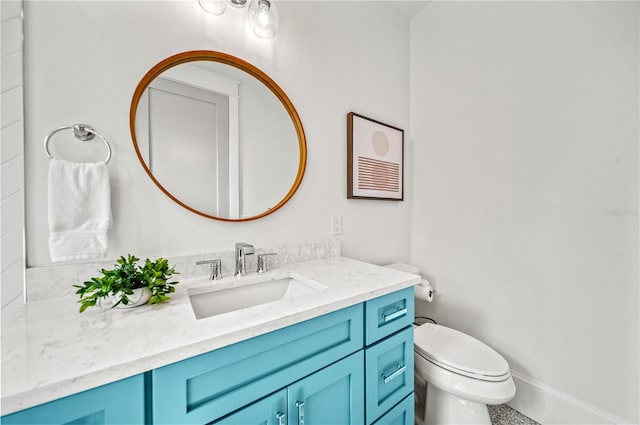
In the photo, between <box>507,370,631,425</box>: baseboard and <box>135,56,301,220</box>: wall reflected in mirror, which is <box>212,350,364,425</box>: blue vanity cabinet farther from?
<box>507,370,631,425</box>: baseboard

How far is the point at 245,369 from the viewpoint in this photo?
63 centimetres

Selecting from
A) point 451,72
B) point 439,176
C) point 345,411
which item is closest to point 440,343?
point 345,411

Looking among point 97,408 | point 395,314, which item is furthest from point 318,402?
point 97,408

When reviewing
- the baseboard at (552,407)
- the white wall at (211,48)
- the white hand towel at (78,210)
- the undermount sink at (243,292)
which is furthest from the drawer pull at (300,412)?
the baseboard at (552,407)

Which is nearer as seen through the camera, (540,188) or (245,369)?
(245,369)

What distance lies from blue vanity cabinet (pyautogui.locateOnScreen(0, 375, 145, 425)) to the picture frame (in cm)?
129

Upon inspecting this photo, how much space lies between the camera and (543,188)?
132cm

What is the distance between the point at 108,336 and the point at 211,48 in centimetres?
115

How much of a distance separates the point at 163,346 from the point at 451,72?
2.11m

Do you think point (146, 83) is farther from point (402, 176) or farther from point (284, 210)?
point (402, 176)

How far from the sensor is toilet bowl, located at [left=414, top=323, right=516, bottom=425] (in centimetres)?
103

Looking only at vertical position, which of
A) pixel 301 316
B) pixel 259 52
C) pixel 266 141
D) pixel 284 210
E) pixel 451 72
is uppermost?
pixel 451 72

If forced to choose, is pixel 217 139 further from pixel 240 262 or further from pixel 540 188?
pixel 540 188

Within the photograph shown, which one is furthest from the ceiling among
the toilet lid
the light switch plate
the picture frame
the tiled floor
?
the tiled floor
